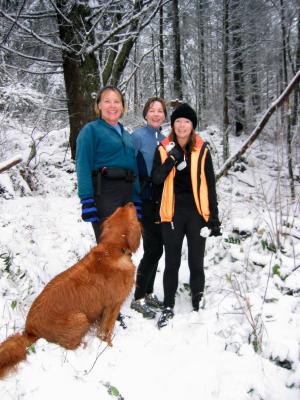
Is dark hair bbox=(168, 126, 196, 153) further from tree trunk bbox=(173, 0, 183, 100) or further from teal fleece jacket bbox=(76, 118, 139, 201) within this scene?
tree trunk bbox=(173, 0, 183, 100)

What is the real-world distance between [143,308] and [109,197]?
1423 mm

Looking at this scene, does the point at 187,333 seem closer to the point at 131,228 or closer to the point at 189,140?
the point at 131,228

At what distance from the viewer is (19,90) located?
337 inches

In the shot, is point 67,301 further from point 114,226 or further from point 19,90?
point 19,90

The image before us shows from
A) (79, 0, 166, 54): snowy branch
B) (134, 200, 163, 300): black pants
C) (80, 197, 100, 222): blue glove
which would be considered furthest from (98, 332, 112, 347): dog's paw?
(79, 0, 166, 54): snowy branch

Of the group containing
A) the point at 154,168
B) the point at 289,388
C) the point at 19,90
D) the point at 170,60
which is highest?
the point at 170,60

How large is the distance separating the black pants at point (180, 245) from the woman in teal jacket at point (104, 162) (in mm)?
598

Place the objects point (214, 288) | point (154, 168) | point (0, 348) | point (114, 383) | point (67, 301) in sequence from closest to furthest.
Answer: point (0, 348) < point (114, 383) < point (67, 301) < point (154, 168) < point (214, 288)

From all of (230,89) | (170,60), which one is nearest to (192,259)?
(230,89)

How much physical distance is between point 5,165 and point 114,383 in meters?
1.91

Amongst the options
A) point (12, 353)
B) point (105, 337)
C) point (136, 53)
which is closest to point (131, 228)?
point (105, 337)

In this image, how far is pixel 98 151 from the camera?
11.6 feet

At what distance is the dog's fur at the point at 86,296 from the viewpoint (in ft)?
9.64

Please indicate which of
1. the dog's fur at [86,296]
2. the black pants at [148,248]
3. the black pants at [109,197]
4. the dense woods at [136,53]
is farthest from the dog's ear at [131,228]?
the dense woods at [136,53]
